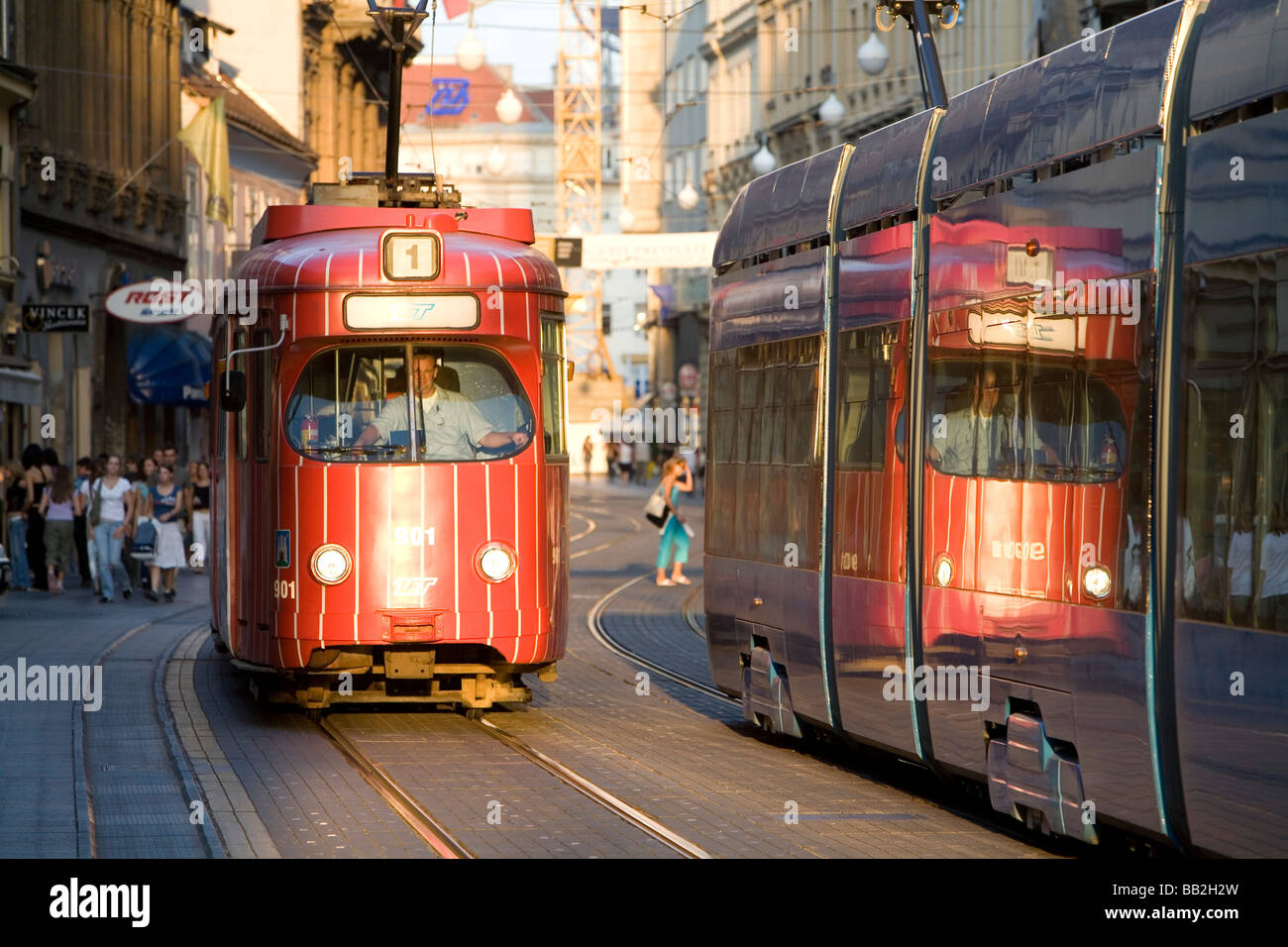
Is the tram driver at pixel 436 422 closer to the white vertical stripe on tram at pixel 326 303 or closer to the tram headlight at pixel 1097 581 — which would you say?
the white vertical stripe on tram at pixel 326 303

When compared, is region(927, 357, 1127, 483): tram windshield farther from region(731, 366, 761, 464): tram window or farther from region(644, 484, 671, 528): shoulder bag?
region(644, 484, 671, 528): shoulder bag

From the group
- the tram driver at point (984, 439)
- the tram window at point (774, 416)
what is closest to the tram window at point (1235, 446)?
the tram driver at point (984, 439)

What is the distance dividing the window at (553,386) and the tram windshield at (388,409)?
0.41 m

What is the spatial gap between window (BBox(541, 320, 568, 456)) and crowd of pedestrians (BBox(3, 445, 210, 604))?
1246cm

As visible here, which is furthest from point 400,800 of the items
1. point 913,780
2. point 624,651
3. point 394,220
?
point 624,651

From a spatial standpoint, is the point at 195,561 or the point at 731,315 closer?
the point at 731,315

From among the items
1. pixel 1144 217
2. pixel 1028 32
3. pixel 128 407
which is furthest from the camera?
pixel 1028 32

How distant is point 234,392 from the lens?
48.5ft

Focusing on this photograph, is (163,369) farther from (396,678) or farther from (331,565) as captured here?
(331,565)

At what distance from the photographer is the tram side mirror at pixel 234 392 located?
48.2ft

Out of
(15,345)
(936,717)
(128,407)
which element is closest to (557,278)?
(936,717)

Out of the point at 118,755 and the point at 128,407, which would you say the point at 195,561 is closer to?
the point at 128,407

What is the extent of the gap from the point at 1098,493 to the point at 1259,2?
6.50 ft
